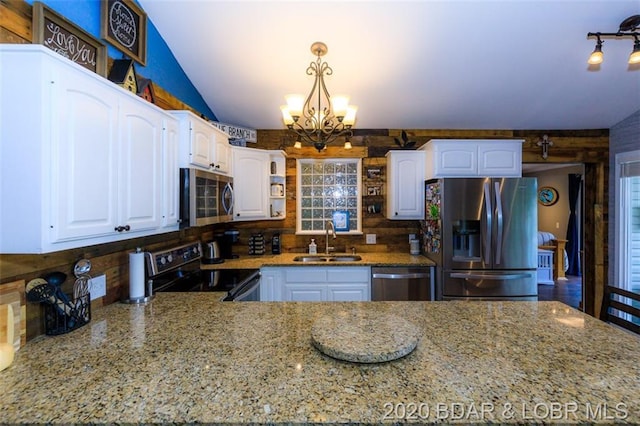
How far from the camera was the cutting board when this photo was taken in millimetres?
1200

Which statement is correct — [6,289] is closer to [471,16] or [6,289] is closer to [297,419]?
[297,419]

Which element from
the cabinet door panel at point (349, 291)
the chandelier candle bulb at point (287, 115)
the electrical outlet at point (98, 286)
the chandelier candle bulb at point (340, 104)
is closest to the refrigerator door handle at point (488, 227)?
the cabinet door panel at point (349, 291)

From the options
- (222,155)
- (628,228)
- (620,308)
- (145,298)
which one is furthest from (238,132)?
(628,228)

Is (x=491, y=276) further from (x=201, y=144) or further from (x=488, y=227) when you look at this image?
(x=201, y=144)

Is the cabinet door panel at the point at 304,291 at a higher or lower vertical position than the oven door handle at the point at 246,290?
lower

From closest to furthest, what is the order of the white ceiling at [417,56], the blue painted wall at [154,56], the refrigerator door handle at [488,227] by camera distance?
the blue painted wall at [154,56] → the white ceiling at [417,56] → the refrigerator door handle at [488,227]

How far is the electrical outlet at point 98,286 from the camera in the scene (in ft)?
5.56

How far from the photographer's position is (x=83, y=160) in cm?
127

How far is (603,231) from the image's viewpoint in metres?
3.75

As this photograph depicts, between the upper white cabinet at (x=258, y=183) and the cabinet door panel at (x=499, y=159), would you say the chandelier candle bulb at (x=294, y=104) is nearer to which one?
the upper white cabinet at (x=258, y=183)

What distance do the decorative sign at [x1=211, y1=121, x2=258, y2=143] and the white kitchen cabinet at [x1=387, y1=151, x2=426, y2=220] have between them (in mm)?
1791

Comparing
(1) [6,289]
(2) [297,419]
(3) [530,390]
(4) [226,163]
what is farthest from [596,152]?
(1) [6,289]

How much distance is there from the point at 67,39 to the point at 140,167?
2.48ft

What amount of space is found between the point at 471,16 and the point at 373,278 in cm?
251
